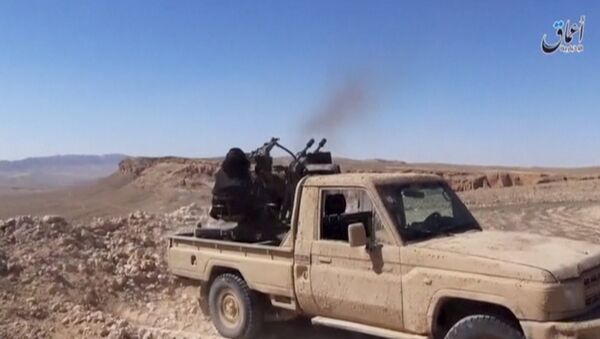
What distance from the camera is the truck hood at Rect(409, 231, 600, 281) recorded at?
4.90m

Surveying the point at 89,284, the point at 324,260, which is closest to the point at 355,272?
the point at 324,260

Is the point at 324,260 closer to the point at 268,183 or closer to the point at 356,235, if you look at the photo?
the point at 356,235

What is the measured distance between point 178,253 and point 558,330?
4635 mm

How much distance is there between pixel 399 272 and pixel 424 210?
93 cm

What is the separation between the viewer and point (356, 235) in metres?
5.67

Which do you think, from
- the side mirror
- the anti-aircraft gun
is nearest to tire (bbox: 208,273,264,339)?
the anti-aircraft gun

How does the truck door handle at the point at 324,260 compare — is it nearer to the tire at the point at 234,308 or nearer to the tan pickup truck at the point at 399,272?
the tan pickup truck at the point at 399,272

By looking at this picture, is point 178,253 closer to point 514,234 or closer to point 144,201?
point 514,234

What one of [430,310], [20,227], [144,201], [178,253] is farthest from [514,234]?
[144,201]

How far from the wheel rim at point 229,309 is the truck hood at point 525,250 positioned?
99.2 inches

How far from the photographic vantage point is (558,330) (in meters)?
4.68

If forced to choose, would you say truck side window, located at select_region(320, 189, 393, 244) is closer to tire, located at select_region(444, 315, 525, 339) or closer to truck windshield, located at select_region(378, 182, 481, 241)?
truck windshield, located at select_region(378, 182, 481, 241)

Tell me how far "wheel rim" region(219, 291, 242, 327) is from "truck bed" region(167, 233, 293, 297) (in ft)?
0.98

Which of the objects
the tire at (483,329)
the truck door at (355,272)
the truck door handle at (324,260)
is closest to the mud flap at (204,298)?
the truck door at (355,272)
